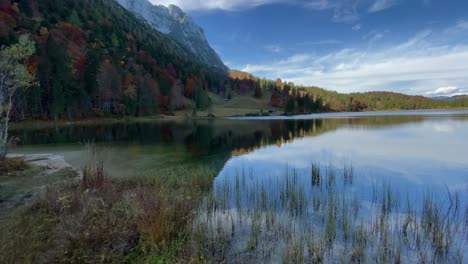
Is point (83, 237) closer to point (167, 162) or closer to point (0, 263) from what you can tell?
point (0, 263)

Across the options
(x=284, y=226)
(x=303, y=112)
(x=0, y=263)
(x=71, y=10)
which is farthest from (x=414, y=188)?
(x=71, y=10)

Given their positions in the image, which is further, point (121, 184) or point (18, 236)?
point (121, 184)

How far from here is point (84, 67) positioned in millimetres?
67312

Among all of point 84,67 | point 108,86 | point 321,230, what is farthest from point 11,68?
point 84,67

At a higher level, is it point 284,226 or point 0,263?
point 0,263

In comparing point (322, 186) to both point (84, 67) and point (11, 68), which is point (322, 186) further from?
point (84, 67)

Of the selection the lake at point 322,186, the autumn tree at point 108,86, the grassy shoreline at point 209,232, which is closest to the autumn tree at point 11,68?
the lake at point 322,186

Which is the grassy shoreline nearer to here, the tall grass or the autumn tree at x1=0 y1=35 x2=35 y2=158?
the tall grass

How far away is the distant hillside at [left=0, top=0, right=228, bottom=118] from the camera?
53844mm

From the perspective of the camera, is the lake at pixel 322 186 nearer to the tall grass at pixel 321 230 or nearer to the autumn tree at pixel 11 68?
the tall grass at pixel 321 230

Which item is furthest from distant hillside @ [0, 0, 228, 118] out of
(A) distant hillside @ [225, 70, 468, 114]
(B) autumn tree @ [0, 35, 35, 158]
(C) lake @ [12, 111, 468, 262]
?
(A) distant hillside @ [225, 70, 468, 114]

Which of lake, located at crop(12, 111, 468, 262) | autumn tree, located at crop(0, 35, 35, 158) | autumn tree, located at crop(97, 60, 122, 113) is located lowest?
lake, located at crop(12, 111, 468, 262)

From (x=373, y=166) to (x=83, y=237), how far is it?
1695 centimetres

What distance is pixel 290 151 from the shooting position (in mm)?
22906
